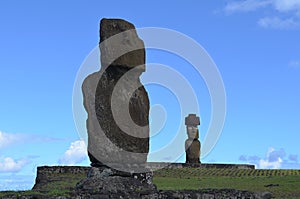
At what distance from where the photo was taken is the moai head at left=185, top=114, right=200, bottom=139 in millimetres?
45562

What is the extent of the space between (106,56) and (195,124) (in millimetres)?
33315

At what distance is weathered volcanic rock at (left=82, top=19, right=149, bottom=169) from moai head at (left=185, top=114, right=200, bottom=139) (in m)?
32.1

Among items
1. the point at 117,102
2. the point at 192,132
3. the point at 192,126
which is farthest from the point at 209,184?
the point at 192,126

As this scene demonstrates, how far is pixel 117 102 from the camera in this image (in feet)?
43.7

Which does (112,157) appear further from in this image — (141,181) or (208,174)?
(208,174)

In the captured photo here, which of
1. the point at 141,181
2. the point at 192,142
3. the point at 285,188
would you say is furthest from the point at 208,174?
the point at 141,181

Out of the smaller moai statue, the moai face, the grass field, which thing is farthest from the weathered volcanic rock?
the moai face

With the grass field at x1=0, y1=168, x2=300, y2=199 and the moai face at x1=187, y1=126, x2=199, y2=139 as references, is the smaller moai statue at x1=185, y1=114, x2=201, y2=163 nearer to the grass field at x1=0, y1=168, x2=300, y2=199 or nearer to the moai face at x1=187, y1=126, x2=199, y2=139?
the moai face at x1=187, y1=126, x2=199, y2=139

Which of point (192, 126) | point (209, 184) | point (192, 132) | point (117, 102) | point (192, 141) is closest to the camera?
point (117, 102)

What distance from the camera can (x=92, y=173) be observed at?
12.9m

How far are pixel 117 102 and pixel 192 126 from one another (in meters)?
33.1

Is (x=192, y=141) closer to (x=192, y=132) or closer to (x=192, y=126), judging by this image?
(x=192, y=132)

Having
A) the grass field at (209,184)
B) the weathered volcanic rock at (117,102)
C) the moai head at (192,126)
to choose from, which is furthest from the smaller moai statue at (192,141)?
the weathered volcanic rock at (117,102)

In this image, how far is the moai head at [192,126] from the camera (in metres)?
45.6
